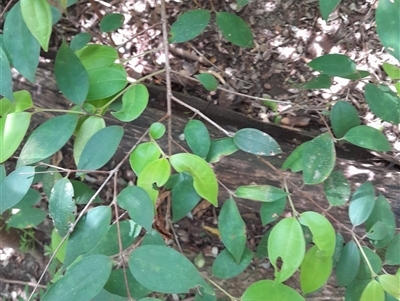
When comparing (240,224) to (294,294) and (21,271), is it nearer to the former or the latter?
(294,294)

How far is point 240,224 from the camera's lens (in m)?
0.82

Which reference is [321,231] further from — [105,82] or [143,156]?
[105,82]

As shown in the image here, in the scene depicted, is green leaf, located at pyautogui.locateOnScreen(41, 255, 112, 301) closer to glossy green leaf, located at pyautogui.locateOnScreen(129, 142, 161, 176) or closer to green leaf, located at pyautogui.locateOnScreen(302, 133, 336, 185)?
glossy green leaf, located at pyautogui.locateOnScreen(129, 142, 161, 176)

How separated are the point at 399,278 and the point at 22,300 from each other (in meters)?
1.37

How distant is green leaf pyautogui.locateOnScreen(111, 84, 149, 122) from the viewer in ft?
2.71

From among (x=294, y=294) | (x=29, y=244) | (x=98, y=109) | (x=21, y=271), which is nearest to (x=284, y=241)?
(x=294, y=294)

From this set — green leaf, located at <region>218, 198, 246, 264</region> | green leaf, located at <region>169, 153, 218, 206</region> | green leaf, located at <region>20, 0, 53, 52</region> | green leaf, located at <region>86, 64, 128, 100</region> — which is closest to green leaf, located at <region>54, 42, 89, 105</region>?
green leaf, located at <region>86, 64, 128, 100</region>

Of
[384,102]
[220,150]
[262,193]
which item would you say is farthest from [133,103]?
[384,102]

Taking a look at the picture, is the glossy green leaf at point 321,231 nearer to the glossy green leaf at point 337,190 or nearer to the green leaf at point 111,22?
the glossy green leaf at point 337,190

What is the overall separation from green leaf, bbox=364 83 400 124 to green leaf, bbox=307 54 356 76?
0.06m

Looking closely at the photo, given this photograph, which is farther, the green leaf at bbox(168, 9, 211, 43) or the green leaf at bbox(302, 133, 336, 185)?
Result: the green leaf at bbox(168, 9, 211, 43)

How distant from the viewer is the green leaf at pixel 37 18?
671 mm

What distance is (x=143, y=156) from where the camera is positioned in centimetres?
78

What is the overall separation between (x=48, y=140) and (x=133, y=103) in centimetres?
19
